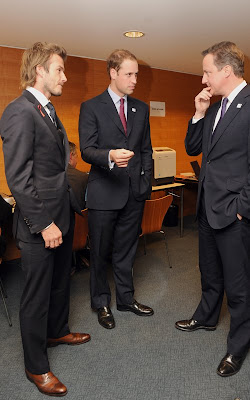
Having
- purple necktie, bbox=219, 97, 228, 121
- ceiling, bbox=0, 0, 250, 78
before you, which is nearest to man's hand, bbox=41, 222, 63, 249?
purple necktie, bbox=219, 97, 228, 121

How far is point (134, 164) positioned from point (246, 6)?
1.59 metres

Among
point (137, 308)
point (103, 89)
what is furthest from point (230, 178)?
point (103, 89)

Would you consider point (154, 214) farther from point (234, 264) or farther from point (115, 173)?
point (234, 264)

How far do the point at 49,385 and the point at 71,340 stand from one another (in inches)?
17.2

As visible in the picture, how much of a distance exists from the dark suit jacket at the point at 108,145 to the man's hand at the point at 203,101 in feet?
1.64

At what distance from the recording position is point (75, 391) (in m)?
1.93

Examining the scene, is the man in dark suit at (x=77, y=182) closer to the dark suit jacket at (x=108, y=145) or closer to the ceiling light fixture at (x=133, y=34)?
the dark suit jacket at (x=108, y=145)

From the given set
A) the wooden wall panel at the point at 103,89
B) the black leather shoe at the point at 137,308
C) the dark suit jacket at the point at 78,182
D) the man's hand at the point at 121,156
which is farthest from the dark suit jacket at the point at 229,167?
the wooden wall panel at the point at 103,89

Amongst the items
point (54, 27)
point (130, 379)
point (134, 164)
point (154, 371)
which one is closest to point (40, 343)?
point (130, 379)

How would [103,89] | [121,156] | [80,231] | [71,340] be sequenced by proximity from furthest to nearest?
[103,89] → [80,231] → [71,340] → [121,156]

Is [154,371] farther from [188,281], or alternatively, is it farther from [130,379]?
[188,281]

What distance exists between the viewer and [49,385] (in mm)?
1890

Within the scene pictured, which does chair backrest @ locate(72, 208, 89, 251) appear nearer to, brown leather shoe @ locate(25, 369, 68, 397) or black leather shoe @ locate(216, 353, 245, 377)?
brown leather shoe @ locate(25, 369, 68, 397)

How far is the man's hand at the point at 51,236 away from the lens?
1739 mm
